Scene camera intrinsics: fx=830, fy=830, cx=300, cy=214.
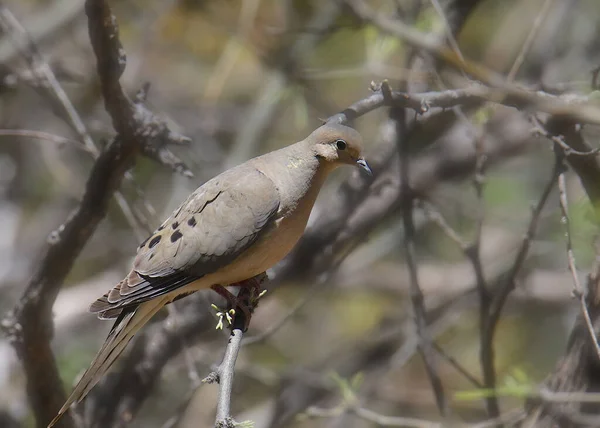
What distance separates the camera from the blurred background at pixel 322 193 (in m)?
4.84

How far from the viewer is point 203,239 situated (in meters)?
3.39

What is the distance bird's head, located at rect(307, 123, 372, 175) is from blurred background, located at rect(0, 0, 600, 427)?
74 cm

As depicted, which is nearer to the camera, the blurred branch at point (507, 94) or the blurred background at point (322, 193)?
the blurred branch at point (507, 94)

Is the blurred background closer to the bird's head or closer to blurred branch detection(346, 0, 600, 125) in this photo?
blurred branch detection(346, 0, 600, 125)

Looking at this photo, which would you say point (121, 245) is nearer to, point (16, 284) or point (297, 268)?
point (16, 284)

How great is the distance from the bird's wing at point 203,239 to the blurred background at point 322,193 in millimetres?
828

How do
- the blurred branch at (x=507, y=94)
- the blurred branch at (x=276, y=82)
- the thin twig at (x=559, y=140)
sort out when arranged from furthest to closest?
the blurred branch at (x=276, y=82) < the thin twig at (x=559, y=140) < the blurred branch at (x=507, y=94)

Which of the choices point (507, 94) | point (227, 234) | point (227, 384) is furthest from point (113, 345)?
point (507, 94)

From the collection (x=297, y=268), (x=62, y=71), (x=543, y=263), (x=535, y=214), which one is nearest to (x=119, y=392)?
(x=297, y=268)

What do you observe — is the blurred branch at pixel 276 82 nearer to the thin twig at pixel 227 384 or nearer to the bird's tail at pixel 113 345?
the bird's tail at pixel 113 345

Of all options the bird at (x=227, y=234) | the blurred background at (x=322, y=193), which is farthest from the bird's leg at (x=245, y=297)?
the blurred background at (x=322, y=193)

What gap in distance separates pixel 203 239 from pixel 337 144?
2.25 ft

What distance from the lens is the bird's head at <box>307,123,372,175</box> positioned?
11.3 feet

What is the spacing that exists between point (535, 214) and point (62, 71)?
2.88 meters
